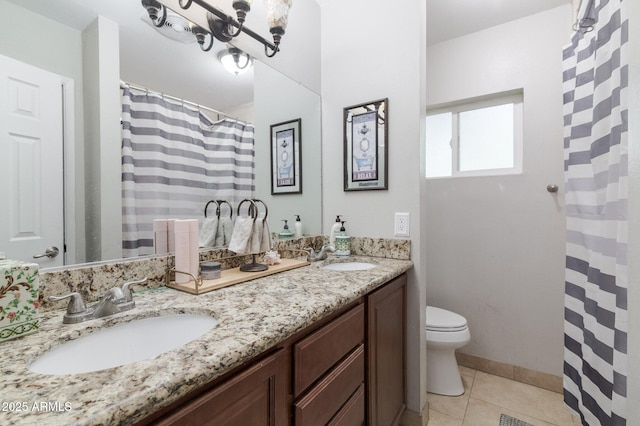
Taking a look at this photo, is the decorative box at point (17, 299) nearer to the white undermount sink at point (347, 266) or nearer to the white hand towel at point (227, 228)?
the white hand towel at point (227, 228)

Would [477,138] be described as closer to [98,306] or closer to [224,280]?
[224,280]

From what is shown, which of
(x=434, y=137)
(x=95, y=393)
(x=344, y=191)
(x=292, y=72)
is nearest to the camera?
(x=95, y=393)

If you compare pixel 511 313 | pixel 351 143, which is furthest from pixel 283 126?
pixel 511 313

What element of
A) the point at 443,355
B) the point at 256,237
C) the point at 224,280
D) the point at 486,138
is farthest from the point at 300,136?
the point at 443,355

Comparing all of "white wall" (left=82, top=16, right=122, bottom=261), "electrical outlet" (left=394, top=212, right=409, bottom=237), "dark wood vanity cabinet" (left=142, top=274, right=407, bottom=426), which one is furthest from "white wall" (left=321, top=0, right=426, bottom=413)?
"white wall" (left=82, top=16, right=122, bottom=261)

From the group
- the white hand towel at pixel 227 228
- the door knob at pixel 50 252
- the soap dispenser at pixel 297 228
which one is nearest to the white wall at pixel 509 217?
the soap dispenser at pixel 297 228

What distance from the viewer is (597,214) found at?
1126 millimetres

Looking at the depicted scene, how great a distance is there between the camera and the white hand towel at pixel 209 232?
1.17m

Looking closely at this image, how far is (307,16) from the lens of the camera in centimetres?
172

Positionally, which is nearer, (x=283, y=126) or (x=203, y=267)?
(x=203, y=267)

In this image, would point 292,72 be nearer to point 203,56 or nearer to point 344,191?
point 203,56

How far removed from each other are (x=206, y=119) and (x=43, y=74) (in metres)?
0.50

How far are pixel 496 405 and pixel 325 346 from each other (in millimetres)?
1543

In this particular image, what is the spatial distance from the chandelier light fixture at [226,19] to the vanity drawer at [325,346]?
1.19 metres
